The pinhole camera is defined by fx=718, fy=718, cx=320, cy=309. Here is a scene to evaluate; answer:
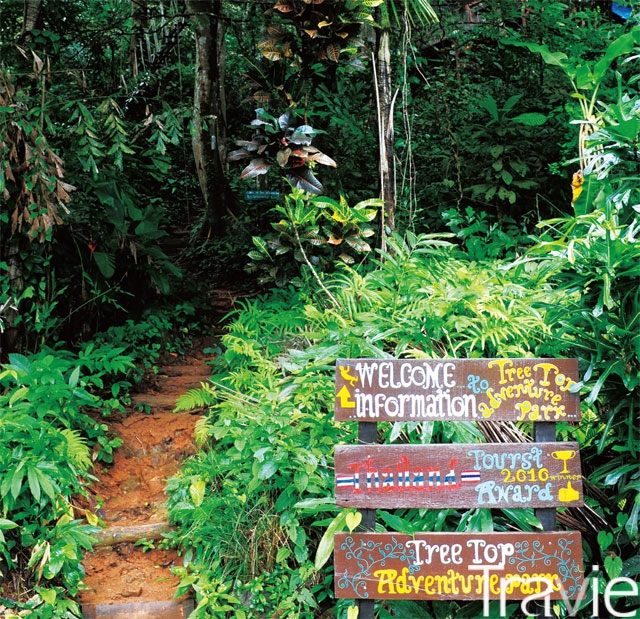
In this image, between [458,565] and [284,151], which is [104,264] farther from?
[458,565]

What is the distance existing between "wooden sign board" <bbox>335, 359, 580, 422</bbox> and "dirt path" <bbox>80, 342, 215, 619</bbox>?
1.68m

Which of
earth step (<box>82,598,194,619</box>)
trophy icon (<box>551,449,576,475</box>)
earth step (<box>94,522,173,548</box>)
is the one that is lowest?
earth step (<box>82,598,194,619</box>)

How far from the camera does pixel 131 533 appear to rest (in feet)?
13.6

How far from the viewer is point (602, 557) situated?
3.14 meters

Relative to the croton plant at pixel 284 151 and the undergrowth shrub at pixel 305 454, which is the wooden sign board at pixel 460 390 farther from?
the croton plant at pixel 284 151

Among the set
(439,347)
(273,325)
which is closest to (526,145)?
(273,325)

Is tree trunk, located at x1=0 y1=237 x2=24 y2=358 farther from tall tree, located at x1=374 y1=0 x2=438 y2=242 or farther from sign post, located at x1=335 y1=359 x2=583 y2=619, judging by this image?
sign post, located at x1=335 y1=359 x2=583 y2=619

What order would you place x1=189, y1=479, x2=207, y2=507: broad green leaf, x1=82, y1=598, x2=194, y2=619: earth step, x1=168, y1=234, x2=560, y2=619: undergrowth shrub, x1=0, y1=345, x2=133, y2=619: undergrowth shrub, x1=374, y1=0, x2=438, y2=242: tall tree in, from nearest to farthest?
x1=168, y1=234, x2=560, y2=619: undergrowth shrub
x1=0, y1=345, x2=133, y2=619: undergrowth shrub
x1=82, y1=598, x2=194, y2=619: earth step
x1=189, y1=479, x2=207, y2=507: broad green leaf
x1=374, y1=0, x2=438, y2=242: tall tree

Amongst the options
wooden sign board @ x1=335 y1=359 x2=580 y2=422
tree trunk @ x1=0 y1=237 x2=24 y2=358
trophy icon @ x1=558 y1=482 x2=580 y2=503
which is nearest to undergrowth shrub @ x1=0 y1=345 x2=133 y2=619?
tree trunk @ x1=0 y1=237 x2=24 y2=358

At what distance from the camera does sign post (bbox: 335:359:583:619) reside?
2.83m

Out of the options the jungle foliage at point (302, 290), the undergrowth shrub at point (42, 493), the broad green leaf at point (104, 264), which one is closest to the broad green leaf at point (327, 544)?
the jungle foliage at point (302, 290)

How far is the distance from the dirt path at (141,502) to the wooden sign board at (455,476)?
1458 mm

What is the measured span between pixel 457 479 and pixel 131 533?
2.16 m

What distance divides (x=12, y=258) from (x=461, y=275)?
2.98m
